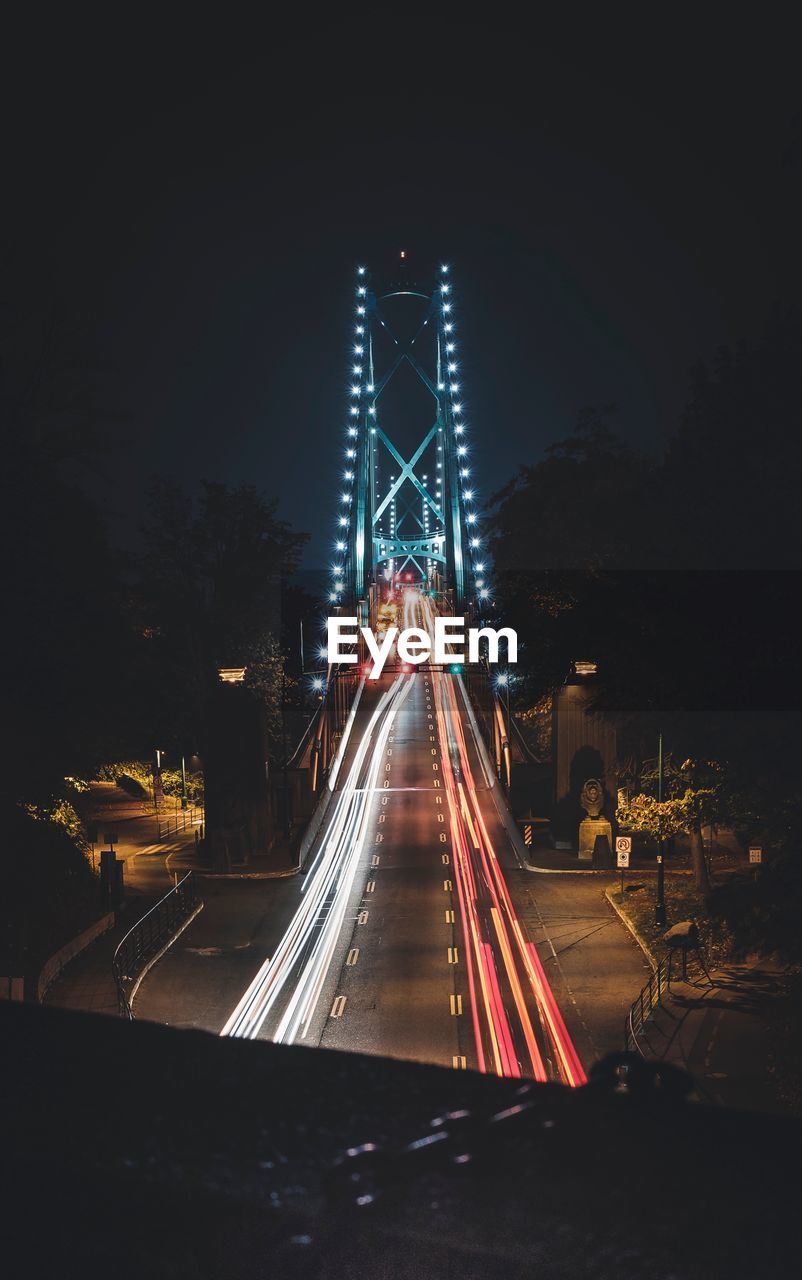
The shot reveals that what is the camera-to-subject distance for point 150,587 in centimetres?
4966

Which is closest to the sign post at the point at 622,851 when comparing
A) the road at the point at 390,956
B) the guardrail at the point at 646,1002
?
the road at the point at 390,956

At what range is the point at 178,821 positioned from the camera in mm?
41094

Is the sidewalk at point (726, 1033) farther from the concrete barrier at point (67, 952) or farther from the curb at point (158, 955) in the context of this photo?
the concrete barrier at point (67, 952)

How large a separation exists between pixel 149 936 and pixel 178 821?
19.5m

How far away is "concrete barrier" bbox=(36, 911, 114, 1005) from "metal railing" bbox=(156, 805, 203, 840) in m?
14.9

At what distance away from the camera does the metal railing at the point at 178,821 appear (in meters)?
38.6

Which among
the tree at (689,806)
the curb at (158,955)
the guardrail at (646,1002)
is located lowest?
the curb at (158,955)

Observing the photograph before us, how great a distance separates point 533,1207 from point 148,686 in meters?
38.8

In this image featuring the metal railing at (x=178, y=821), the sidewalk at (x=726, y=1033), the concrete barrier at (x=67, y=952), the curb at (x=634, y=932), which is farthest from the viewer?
the metal railing at (x=178, y=821)

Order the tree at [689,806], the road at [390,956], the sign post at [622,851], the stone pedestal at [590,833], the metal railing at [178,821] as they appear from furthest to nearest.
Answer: the metal railing at [178,821]
the stone pedestal at [590,833]
the sign post at [622,851]
the tree at [689,806]
the road at [390,956]

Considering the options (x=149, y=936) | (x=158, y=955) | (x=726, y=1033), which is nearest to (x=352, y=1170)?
(x=726, y=1033)

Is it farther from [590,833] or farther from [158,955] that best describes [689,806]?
[158,955]

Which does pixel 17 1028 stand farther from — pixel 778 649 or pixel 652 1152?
pixel 778 649

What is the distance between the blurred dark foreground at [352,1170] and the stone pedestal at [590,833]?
92.7ft
